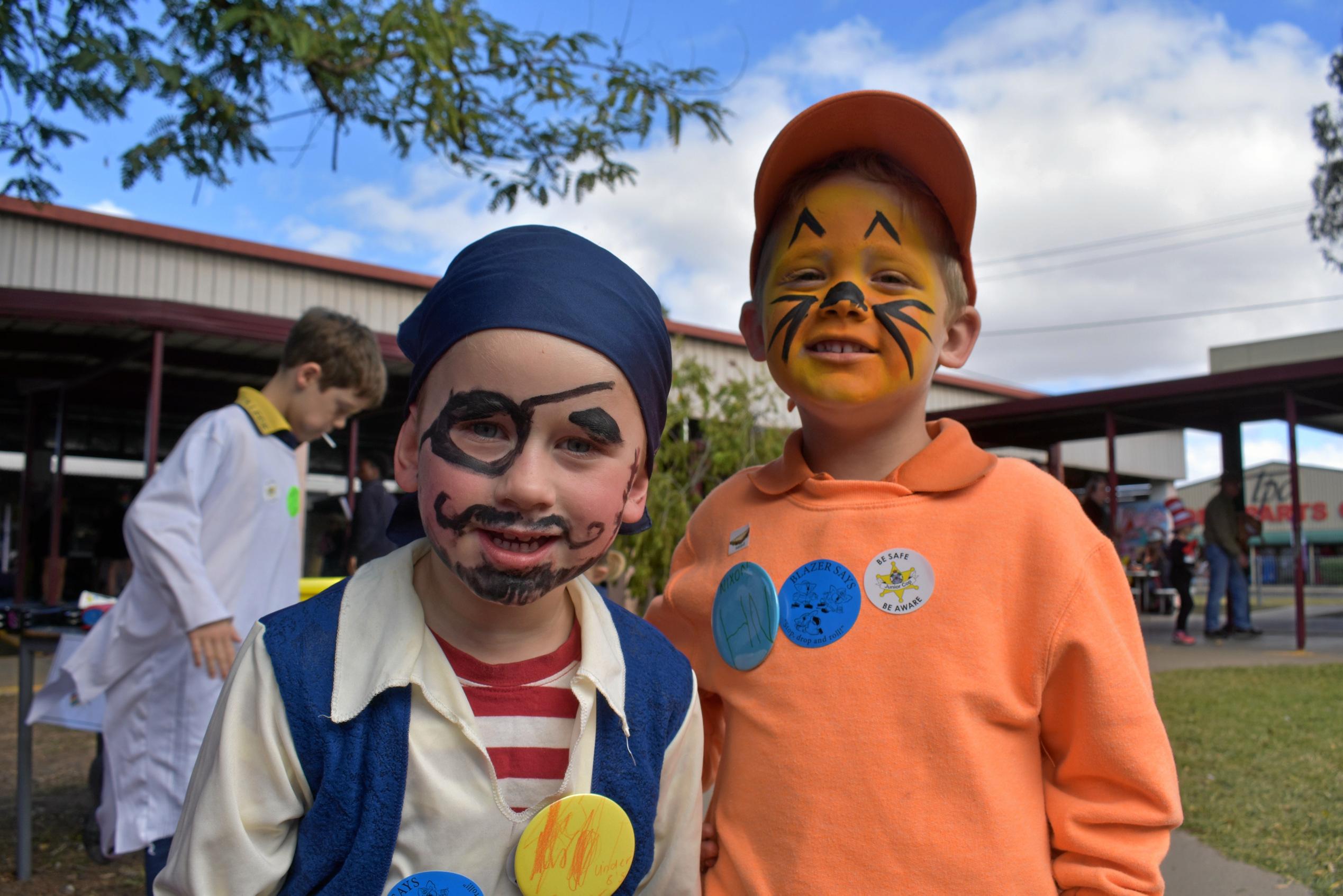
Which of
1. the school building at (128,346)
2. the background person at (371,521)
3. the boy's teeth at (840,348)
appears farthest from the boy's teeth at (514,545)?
the background person at (371,521)

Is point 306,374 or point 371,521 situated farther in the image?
point 371,521

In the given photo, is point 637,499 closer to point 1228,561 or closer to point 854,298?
point 854,298

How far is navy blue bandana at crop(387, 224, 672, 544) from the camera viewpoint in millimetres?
1209

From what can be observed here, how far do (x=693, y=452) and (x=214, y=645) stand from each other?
4.54m

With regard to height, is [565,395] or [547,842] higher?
[565,395]

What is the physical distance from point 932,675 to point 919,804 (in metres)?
0.17

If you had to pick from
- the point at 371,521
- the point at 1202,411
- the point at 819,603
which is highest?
the point at 1202,411

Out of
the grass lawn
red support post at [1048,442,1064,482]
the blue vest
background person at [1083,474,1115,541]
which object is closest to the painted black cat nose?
the blue vest

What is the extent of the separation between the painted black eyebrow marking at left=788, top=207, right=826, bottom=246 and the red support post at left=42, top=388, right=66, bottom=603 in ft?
40.5

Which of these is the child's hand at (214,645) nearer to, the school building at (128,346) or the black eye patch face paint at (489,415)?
the black eye patch face paint at (489,415)

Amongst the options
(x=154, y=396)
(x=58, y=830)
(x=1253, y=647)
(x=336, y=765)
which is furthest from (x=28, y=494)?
(x=1253, y=647)

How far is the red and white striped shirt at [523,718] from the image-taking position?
4.11 ft

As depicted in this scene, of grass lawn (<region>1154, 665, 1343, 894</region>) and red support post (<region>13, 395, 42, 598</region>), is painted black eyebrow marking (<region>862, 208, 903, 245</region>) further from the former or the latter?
red support post (<region>13, 395, 42, 598</region>)

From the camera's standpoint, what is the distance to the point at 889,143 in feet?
5.16
